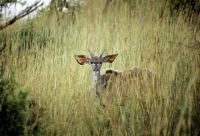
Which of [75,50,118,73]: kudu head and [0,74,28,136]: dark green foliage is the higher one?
[75,50,118,73]: kudu head

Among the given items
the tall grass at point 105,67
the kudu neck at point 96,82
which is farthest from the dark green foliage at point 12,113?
the kudu neck at point 96,82

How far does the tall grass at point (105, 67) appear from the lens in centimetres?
273

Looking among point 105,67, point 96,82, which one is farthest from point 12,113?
point 105,67

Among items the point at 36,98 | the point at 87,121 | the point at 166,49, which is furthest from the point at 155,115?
the point at 166,49

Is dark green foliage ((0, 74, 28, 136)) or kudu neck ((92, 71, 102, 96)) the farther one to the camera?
kudu neck ((92, 71, 102, 96))

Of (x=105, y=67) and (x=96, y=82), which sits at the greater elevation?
(x=105, y=67)

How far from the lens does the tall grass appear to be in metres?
2.73

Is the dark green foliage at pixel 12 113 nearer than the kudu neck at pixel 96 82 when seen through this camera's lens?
Yes

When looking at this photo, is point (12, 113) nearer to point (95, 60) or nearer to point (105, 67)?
point (95, 60)

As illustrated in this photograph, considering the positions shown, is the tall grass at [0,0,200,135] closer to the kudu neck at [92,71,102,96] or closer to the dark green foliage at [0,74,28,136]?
the kudu neck at [92,71,102,96]

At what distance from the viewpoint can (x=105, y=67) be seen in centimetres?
500

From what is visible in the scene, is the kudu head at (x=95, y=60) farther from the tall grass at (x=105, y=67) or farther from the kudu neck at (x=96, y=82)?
the tall grass at (x=105, y=67)

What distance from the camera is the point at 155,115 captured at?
2633 mm

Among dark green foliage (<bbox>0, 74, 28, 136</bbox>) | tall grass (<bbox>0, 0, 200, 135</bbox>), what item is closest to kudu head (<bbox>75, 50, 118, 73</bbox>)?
tall grass (<bbox>0, 0, 200, 135</bbox>)
